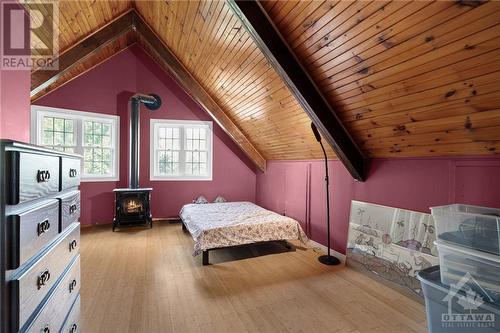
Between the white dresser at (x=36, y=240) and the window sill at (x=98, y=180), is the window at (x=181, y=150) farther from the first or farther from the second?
the white dresser at (x=36, y=240)

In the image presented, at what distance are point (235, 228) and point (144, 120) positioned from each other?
3279 millimetres

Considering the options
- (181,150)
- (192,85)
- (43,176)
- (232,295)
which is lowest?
(232,295)

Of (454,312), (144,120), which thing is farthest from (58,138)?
(454,312)

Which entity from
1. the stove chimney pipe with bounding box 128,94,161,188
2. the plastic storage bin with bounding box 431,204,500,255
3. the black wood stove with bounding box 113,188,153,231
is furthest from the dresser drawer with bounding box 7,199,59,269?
the stove chimney pipe with bounding box 128,94,161,188

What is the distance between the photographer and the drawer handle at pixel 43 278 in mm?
918

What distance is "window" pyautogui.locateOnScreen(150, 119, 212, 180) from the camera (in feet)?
17.1

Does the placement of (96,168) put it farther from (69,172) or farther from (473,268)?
(473,268)

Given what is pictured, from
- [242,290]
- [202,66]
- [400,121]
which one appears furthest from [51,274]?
[202,66]

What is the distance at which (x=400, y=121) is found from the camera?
2205mm

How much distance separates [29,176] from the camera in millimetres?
841

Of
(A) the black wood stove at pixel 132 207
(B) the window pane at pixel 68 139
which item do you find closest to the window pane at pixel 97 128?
(B) the window pane at pixel 68 139

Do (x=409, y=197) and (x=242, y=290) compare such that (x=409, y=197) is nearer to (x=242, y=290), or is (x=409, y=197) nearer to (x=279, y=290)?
(x=279, y=290)

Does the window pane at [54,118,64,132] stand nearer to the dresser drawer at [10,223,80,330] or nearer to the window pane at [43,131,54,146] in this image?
the window pane at [43,131,54,146]

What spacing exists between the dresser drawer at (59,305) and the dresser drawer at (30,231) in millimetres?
259
